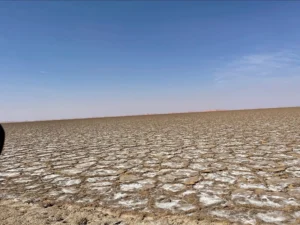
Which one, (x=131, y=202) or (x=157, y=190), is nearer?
(x=131, y=202)

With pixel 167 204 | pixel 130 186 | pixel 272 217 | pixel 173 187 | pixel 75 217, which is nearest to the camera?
pixel 272 217

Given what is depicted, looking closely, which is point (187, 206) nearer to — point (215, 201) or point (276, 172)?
point (215, 201)

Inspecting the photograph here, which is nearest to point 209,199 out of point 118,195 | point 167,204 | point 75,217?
point 167,204

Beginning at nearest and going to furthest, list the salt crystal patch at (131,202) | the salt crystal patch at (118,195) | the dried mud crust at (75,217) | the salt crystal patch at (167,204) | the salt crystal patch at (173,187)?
the dried mud crust at (75,217), the salt crystal patch at (167,204), the salt crystal patch at (131,202), the salt crystal patch at (118,195), the salt crystal patch at (173,187)

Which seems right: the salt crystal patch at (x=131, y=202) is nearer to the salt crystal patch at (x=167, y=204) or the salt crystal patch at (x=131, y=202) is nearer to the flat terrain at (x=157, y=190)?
the flat terrain at (x=157, y=190)

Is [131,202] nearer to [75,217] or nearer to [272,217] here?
[75,217]

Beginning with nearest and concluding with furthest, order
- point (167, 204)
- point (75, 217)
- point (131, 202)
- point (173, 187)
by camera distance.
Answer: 1. point (75, 217)
2. point (167, 204)
3. point (131, 202)
4. point (173, 187)

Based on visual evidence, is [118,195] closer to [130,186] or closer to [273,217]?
[130,186]

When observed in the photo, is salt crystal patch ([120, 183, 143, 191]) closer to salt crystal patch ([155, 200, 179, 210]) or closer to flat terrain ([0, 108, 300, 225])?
flat terrain ([0, 108, 300, 225])

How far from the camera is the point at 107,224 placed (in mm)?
2047

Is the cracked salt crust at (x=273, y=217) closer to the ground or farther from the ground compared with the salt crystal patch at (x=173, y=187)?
closer to the ground

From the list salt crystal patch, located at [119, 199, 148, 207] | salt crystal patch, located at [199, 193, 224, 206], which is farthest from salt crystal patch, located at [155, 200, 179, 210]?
salt crystal patch, located at [199, 193, 224, 206]

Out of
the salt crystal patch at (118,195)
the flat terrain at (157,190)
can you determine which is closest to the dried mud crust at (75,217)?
the flat terrain at (157,190)

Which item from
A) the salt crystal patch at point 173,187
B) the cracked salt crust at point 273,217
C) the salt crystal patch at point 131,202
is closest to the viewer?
the cracked salt crust at point 273,217
